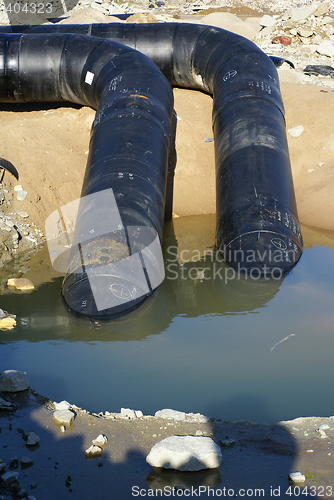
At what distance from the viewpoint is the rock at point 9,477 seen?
2635 millimetres

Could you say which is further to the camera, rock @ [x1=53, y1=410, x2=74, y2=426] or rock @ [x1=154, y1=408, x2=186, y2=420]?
rock @ [x1=154, y1=408, x2=186, y2=420]

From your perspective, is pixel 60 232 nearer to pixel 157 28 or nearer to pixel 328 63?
pixel 157 28

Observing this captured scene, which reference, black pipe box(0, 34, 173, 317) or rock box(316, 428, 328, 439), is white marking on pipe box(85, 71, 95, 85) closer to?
black pipe box(0, 34, 173, 317)

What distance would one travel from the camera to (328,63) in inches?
479

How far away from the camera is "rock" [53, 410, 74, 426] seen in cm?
331

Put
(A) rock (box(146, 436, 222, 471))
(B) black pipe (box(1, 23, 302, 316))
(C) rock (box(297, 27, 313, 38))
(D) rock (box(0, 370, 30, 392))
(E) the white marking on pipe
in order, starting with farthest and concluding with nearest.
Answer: (C) rock (box(297, 27, 313, 38)) → (E) the white marking on pipe → (B) black pipe (box(1, 23, 302, 316)) → (D) rock (box(0, 370, 30, 392)) → (A) rock (box(146, 436, 222, 471))

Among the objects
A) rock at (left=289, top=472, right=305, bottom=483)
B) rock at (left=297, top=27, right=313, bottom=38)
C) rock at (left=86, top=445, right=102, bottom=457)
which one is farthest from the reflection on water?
rock at (left=297, top=27, right=313, bottom=38)

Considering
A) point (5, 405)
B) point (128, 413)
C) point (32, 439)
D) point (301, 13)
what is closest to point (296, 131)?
point (128, 413)

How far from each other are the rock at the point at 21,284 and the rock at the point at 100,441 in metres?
3.12

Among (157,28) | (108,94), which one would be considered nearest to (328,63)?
(157,28)

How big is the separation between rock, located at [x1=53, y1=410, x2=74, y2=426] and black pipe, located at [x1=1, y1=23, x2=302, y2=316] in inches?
131

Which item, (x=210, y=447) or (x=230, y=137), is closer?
(x=210, y=447)

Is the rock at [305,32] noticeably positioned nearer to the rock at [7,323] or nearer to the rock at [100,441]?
the rock at [7,323]

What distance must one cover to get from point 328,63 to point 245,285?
30.3 ft
